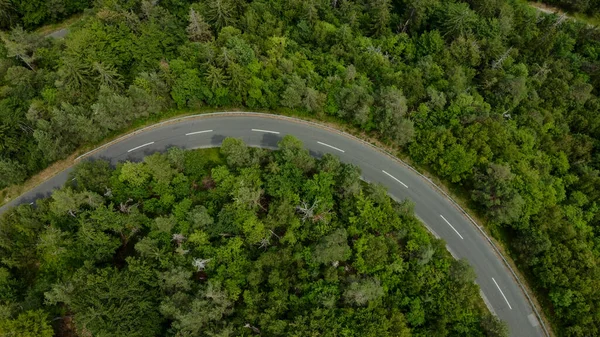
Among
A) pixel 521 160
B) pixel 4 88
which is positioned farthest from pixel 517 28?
pixel 4 88

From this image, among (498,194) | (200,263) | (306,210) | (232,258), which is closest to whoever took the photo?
(200,263)

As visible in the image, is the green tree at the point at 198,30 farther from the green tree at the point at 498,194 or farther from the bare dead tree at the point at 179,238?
the green tree at the point at 498,194

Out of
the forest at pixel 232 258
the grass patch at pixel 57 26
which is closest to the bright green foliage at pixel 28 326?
the forest at pixel 232 258

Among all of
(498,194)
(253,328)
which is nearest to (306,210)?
(253,328)

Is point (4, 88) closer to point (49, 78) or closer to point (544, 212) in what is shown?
point (49, 78)

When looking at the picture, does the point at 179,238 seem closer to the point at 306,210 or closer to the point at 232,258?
the point at 232,258
